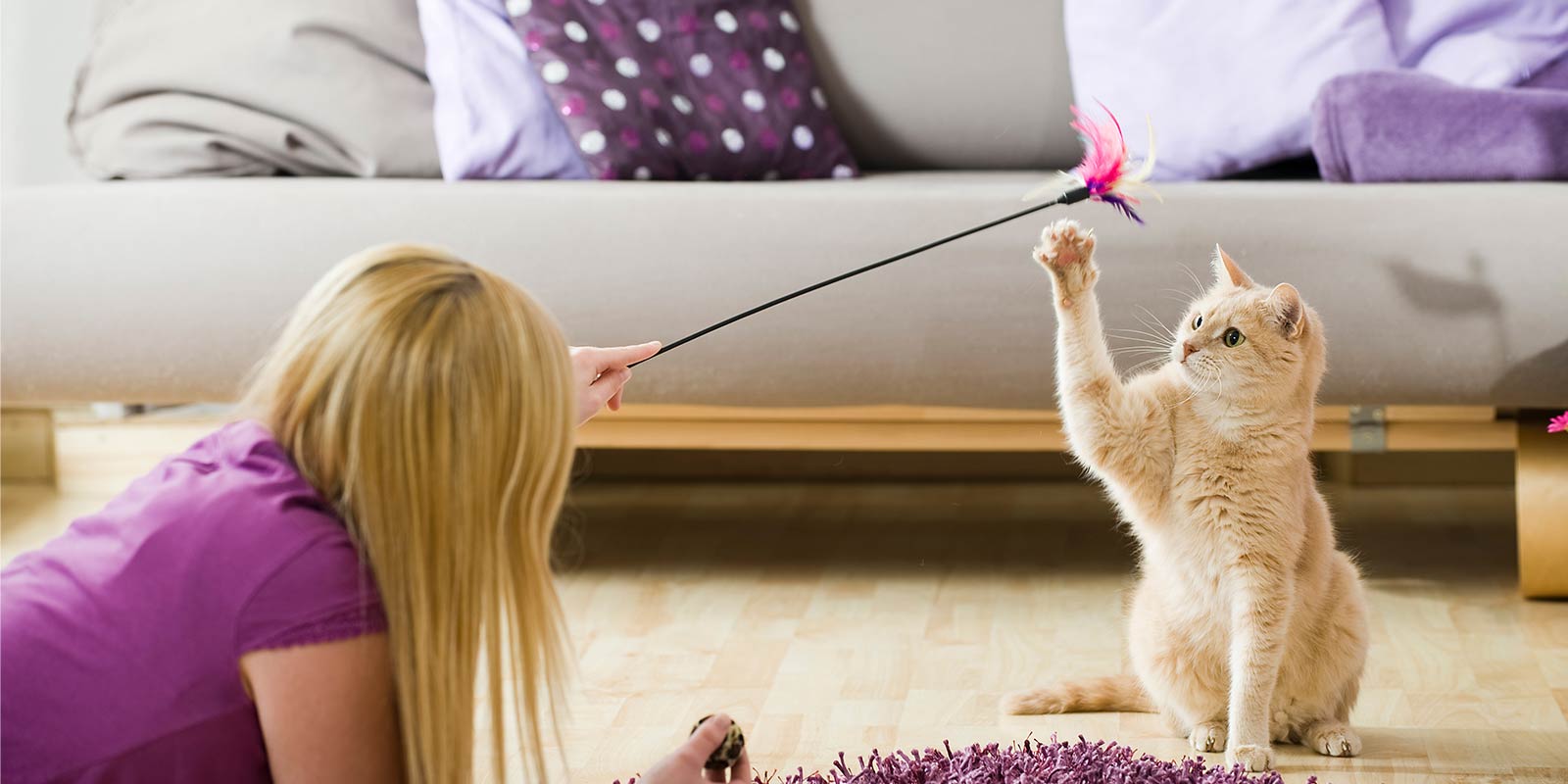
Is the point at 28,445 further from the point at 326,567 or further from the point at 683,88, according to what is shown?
the point at 326,567

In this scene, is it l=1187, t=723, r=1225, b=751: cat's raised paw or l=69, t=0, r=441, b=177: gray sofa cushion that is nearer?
l=1187, t=723, r=1225, b=751: cat's raised paw

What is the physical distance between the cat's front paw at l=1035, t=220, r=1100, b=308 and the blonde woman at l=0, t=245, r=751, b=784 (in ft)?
1.67

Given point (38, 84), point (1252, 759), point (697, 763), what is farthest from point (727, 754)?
point (38, 84)

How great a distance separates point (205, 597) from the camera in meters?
0.85

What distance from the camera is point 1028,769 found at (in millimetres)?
1255

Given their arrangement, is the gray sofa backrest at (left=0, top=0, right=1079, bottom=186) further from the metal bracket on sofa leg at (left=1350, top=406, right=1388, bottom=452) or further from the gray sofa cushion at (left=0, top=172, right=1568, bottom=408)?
the metal bracket on sofa leg at (left=1350, top=406, right=1388, bottom=452)

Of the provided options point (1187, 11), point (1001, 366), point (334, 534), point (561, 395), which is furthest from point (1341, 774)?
point (1187, 11)

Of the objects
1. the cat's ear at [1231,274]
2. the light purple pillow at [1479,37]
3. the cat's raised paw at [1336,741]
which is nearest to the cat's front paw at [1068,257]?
the cat's ear at [1231,274]

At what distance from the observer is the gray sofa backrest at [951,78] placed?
7.49 ft

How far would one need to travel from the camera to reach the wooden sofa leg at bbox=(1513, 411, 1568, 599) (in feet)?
5.78

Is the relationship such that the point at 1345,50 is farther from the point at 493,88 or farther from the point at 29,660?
the point at 29,660

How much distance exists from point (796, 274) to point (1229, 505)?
0.60 m

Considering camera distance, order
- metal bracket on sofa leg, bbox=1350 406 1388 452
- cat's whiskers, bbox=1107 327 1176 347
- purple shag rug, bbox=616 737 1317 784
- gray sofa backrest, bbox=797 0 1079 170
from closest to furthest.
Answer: purple shag rug, bbox=616 737 1317 784 → cat's whiskers, bbox=1107 327 1176 347 → metal bracket on sofa leg, bbox=1350 406 1388 452 → gray sofa backrest, bbox=797 0 1079 170

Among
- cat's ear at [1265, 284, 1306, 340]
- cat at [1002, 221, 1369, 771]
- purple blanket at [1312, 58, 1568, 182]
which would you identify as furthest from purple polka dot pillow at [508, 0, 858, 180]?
cat's ear at [1265, 284, 1306, 340]
